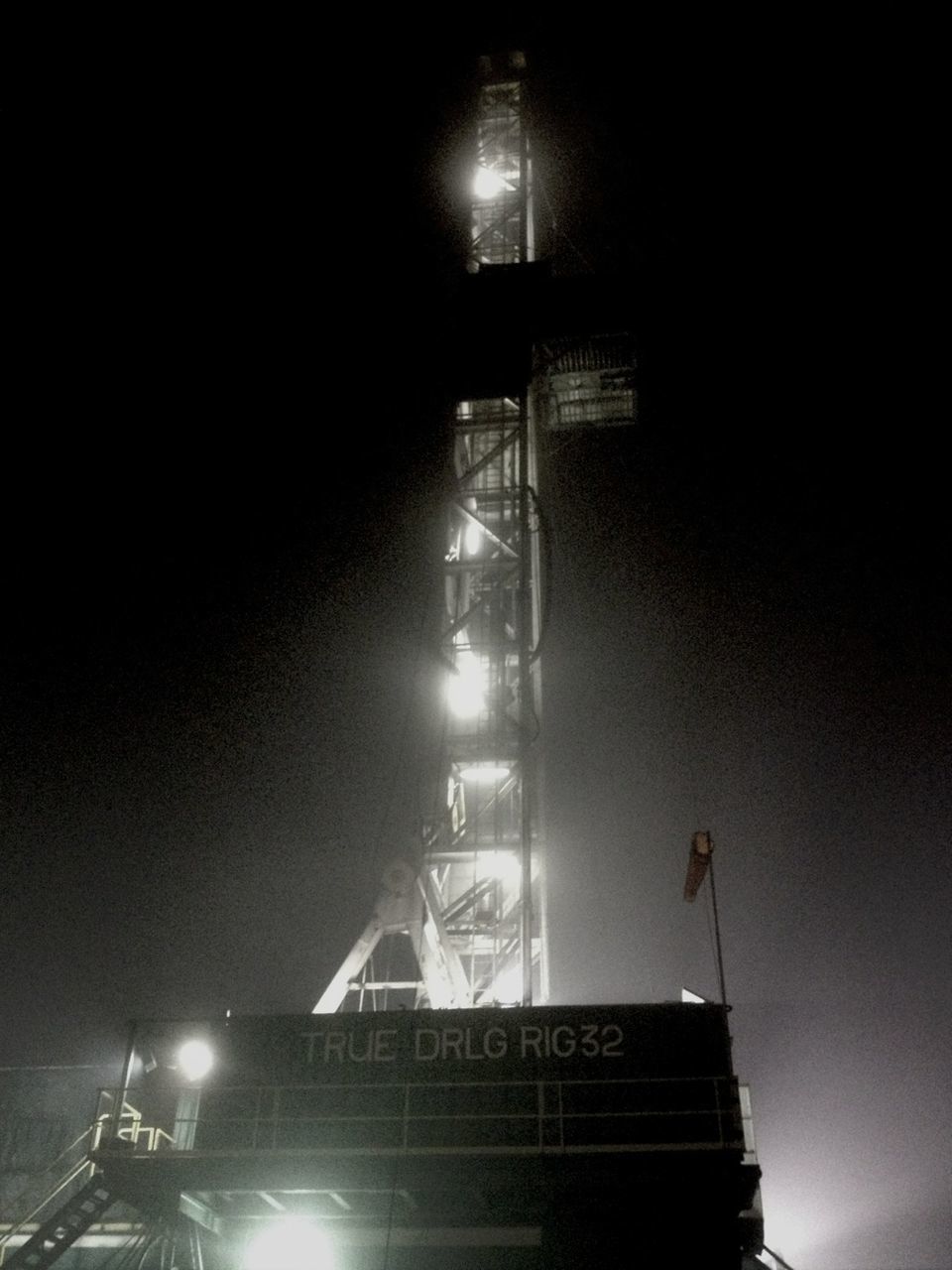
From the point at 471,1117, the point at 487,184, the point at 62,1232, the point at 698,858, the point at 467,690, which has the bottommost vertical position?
the point at 62,1232

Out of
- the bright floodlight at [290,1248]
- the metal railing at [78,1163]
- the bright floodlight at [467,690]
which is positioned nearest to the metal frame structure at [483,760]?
the bright floodlight at [467,690]

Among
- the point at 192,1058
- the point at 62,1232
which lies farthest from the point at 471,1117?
the point at 192,1058

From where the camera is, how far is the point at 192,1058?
17.9m

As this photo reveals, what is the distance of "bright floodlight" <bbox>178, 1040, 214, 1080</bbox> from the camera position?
56.3 ft

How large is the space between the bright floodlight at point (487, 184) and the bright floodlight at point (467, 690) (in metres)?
13.4

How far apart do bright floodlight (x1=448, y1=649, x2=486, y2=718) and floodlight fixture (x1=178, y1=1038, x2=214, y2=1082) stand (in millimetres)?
8088

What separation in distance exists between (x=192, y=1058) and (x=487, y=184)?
22424 mm

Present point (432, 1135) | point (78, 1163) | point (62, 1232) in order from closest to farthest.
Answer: point (62, 1232)
point (432, 1135)
point (78, 1163)

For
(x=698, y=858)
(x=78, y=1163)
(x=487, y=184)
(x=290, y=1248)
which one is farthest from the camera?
(x=487, y=184)

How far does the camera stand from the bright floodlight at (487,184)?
27.8m

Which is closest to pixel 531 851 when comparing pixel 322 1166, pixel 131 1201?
pixel 322 1166

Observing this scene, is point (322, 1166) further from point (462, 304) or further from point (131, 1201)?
point (462, 304)

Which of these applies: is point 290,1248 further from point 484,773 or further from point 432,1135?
point 484,773

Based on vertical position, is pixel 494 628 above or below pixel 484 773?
above
